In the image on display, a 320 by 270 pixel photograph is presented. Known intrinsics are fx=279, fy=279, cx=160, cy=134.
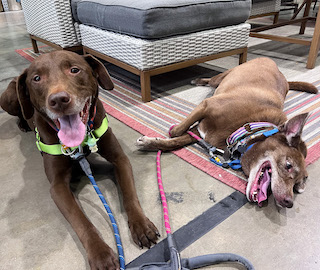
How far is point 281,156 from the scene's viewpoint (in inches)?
48.6

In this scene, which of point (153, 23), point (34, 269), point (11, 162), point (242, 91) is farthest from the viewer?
point (153, 23)

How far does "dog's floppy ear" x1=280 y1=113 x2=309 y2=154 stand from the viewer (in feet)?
3.87

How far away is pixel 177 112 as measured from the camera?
2035 mm

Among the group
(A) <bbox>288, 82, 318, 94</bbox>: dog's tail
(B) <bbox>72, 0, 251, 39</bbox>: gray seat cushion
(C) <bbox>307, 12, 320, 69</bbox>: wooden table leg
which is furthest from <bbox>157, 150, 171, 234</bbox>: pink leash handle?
(C) <bbox>307, 12, 320, 69</bbox>: wooden table leg

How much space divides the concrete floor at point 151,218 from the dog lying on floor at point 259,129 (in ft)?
0.33

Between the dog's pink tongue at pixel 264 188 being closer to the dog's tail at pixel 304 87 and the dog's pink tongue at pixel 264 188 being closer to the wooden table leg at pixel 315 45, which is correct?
the dog's tail at pixel 304 87

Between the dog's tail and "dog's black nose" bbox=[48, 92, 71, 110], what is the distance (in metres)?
1.91

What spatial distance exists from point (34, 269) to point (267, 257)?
2.70 ft

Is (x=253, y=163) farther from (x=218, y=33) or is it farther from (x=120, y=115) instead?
(x=218, y=33)

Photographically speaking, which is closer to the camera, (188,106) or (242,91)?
(242,91)

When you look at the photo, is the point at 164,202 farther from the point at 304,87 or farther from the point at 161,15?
the point at 304,87

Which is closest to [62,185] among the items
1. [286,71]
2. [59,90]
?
[59,90]

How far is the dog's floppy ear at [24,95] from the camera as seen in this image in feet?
3.90

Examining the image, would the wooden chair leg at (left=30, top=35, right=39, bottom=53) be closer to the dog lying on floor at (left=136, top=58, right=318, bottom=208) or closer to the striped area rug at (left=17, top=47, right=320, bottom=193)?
the striped area rug at (left=17, top=47, right=320, bottom=193)
